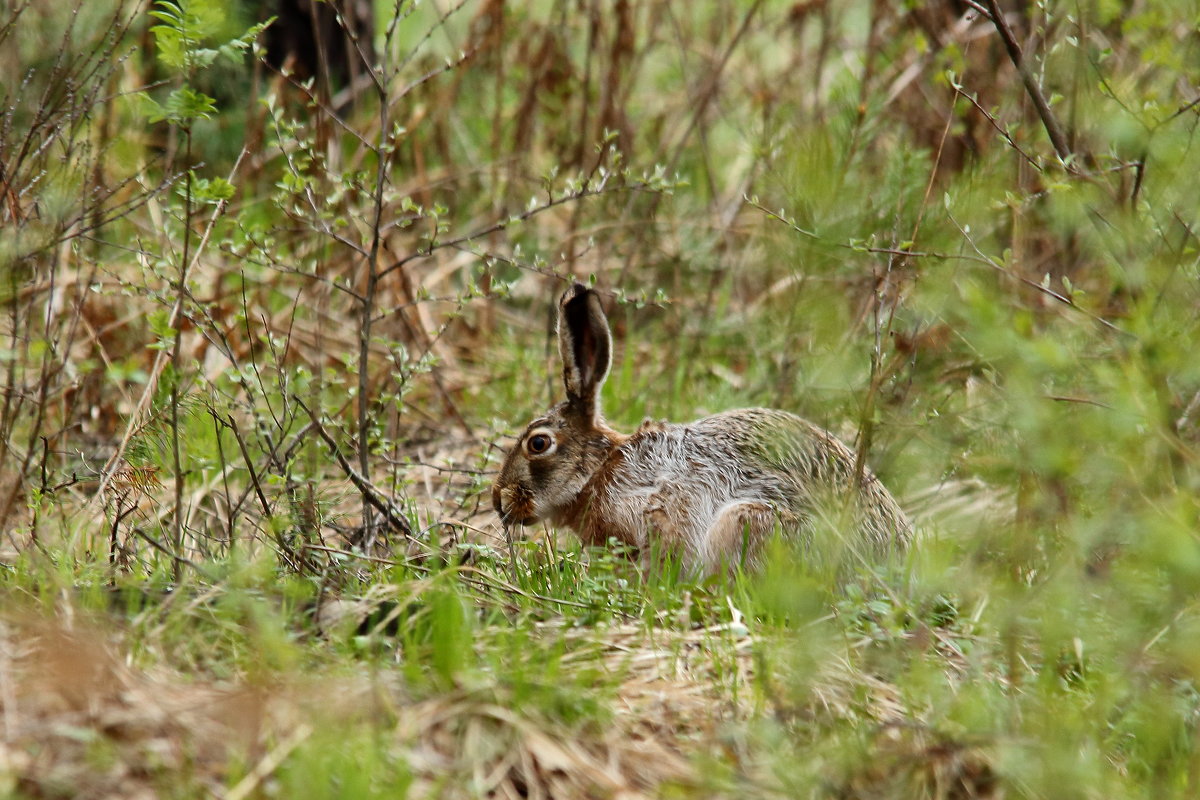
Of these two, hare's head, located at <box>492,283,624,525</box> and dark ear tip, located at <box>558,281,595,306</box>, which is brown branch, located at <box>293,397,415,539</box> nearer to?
hare's head, located at <box>492,283,624,525</box>

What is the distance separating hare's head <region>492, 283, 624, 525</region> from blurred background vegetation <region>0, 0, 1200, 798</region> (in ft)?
0.68

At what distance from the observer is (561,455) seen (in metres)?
5.31

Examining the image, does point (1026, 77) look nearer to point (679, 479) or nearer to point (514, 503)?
point (679, 479)

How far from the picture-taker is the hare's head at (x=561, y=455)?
17.3ft

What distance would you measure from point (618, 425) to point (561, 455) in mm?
1273

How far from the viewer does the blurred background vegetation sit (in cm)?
298

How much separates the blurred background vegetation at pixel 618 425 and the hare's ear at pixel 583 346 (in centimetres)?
15

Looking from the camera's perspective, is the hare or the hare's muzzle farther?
the hare's muzzle

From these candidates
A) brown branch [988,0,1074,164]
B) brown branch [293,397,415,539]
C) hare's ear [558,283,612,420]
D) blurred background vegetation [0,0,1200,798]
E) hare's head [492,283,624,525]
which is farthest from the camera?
hare's head [492,283,624,525]

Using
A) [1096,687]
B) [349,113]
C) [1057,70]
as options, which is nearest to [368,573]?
[1096,687]

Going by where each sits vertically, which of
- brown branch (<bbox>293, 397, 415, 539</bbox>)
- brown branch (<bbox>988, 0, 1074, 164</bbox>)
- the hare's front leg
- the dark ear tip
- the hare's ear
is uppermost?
brown branch (<bbox>988, 0, 1074, 164</bbox>)

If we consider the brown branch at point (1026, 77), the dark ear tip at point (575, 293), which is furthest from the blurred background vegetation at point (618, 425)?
the dark ear tip at point (575, 293)

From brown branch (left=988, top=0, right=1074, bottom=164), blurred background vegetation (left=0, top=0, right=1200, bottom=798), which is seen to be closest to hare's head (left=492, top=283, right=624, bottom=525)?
blurred background vegetation (left=0, top=0, right=1200, bottom=798)

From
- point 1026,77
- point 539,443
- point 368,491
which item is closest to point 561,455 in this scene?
point 539,443
